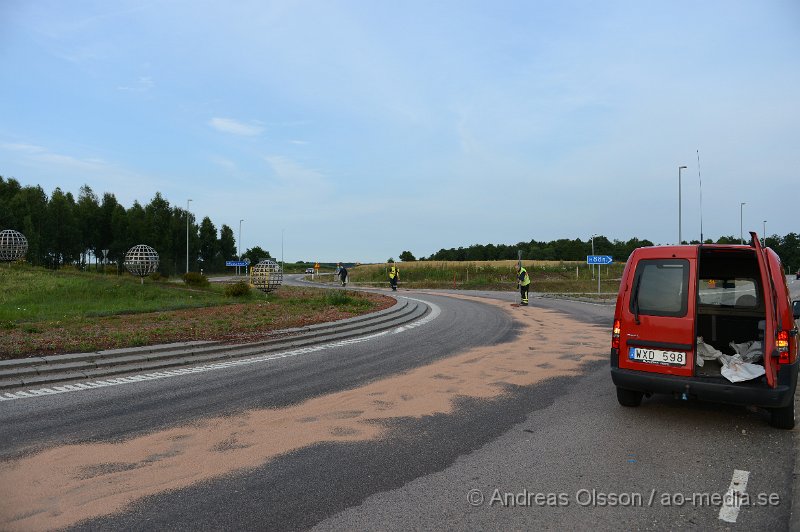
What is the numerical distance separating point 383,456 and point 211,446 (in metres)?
1.72

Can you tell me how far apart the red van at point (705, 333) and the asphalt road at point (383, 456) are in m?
0.48

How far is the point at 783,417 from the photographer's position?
5.34 meters

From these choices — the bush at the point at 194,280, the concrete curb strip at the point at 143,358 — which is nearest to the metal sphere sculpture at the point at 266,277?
the bush at the point at 194,280

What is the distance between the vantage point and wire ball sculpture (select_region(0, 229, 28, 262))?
31141 mm

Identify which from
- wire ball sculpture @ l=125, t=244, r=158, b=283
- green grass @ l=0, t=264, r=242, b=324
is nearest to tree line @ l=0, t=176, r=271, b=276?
wire ball sculpture @ l=125, t=244, r=158, b=283

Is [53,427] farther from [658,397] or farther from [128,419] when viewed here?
[658,397]

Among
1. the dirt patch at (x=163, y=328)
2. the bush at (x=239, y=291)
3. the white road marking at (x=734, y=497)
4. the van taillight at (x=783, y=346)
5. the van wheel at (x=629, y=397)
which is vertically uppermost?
the van taillight at (x=783, y=346)

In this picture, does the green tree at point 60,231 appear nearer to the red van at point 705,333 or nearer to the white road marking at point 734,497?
the red van at point 705,333

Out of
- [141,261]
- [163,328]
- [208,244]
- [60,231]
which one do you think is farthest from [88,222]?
[163,328]

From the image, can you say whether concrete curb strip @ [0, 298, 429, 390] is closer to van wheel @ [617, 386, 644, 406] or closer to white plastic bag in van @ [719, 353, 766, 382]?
van wheel @ [617, 386, 644, 406]

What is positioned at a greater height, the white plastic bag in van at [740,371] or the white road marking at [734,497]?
the white plastic bag in van at [740,371]

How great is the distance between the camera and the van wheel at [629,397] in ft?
20.3

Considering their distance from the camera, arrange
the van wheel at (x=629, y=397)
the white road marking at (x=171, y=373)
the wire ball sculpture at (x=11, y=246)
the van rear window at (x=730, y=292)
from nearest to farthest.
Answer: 1. the van wheel at (x=629, y=397)
2. the van rear window at (x=730, y=292)
3. the white road marking at (x=171, y=373)
4. the wire ball sculpture at (x=11, y=246)

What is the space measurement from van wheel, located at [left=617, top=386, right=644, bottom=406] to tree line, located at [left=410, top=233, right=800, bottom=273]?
256 feet
